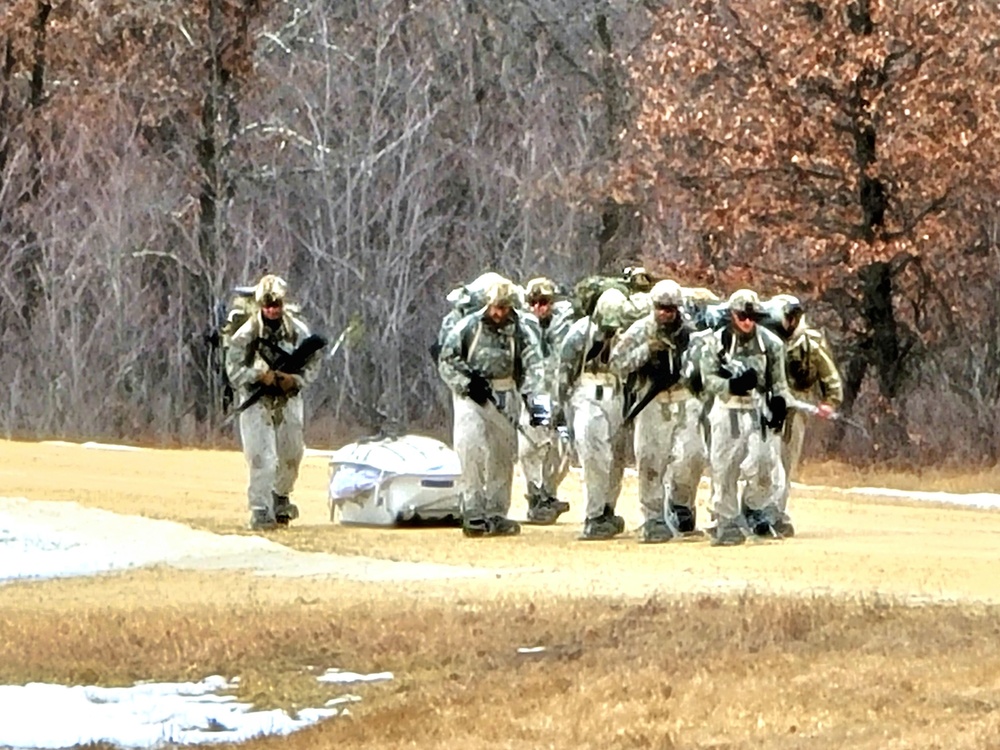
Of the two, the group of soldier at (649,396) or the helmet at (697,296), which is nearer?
the group of soldier at (649,396)

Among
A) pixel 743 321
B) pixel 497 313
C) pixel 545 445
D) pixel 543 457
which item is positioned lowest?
pixel 543 457

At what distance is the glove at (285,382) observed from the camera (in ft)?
84.5

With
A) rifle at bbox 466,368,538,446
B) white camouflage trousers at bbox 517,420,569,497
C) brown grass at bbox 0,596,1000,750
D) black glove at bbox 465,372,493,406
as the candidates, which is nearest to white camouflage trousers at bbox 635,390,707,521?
rifle at bbox 466,368,538,446

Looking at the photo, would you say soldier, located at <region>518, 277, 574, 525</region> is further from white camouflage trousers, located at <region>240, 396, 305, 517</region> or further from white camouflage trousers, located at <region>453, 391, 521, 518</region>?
white camouflage trousers, located at <region>240, 396, 305, 517</region>

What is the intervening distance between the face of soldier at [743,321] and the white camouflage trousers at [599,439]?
5.48 feet

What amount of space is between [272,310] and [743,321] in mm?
4752

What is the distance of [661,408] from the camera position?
2403cm

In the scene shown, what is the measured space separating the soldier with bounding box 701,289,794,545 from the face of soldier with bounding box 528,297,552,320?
3.24m

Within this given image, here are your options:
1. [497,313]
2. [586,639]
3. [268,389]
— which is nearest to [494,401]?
[497,313]

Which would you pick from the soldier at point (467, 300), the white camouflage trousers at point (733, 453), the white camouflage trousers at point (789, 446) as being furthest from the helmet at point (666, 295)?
the soldier at point (467, 300)

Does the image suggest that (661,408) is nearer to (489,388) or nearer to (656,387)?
(656,387)

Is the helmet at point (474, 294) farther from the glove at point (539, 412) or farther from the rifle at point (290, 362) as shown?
the rifle at point (290, 362)

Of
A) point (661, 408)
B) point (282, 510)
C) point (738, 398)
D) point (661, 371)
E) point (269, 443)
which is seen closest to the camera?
point (738, 398)

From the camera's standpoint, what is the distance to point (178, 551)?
78.3ft
